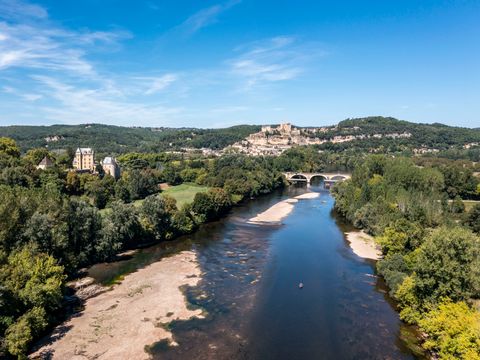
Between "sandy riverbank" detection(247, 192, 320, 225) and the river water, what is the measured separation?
29.5ft

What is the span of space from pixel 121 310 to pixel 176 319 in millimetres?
5560

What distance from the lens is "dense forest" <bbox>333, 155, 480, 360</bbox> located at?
26.0m

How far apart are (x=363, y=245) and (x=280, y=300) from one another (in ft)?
76.6

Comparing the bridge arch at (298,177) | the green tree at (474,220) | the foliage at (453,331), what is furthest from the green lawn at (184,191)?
the foliage at (453,331)

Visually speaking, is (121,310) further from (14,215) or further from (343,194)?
(343,194)

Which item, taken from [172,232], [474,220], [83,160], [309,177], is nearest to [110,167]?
[83,160]

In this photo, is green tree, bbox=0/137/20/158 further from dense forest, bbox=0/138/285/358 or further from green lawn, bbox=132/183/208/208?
green lawn, bbox=132/183/208/208

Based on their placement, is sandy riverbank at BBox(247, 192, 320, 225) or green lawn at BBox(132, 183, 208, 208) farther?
green lawn at BBox(132, 183, 208, 208)

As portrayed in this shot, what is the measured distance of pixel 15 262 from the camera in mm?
32688

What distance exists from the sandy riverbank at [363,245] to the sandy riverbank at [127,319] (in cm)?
2349

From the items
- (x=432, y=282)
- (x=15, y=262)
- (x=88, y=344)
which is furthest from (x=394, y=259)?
(x=15, y=262)

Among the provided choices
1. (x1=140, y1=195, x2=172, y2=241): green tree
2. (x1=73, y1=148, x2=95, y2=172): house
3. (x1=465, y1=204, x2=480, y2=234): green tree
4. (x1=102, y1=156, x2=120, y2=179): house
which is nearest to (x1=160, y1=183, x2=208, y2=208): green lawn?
(x1=102, y1=156, x2=120, y2=179): house

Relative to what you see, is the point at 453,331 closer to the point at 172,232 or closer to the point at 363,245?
the point at 363,245

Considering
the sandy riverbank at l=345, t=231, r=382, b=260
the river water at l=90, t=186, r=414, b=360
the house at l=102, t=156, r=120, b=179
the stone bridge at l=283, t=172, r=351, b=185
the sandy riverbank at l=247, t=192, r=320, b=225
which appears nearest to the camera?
the river water at l=90, t=186, r=414, b=360
